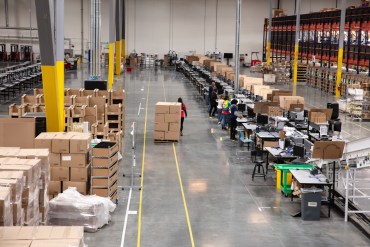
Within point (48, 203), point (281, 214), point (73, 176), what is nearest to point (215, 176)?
point (281, 214)

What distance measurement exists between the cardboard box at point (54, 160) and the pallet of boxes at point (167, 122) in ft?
24.5

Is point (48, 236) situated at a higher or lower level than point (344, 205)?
higher

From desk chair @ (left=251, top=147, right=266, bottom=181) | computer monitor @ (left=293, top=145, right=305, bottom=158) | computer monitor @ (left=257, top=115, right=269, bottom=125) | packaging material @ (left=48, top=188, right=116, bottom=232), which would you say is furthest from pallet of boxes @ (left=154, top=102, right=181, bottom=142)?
packaging material @ (left=48, top=188, right=116, bottom=232)

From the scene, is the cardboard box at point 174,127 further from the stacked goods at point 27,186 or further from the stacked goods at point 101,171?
the stacked goods at point 27,186

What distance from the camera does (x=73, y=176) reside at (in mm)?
11734

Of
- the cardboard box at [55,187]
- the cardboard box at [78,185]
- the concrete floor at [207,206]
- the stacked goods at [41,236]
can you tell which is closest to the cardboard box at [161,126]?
the concrete floor at [207,206]

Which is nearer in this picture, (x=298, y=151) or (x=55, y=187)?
(x=55, y=187)

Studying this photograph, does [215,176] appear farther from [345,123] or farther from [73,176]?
[345,123]

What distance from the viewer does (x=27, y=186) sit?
29.7 ft

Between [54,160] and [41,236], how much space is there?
15.5 feet

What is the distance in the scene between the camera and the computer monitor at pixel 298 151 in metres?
13.6

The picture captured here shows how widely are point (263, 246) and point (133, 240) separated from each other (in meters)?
2.33

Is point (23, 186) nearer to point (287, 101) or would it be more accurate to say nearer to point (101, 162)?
point (101, 162)

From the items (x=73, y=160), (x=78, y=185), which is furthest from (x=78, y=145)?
(x=78, y=185)
